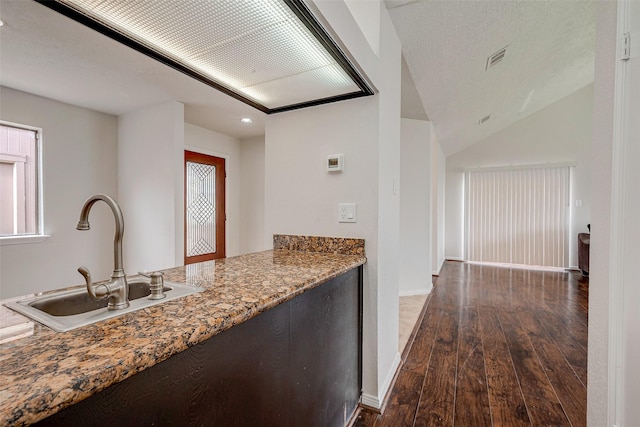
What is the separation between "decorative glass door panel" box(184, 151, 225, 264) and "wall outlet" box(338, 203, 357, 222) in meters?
2.83

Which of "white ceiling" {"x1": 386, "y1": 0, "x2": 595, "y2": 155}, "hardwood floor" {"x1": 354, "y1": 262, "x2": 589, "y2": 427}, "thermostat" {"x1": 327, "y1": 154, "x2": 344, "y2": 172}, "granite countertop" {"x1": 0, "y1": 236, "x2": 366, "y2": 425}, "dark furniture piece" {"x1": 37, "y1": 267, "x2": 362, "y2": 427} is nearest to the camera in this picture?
"granite countertop" {"x1": 0, "y1": 236, "x2": 366, "y2": 425}

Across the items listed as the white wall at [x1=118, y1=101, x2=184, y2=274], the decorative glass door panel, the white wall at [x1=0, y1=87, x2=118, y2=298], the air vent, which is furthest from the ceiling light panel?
the decorative glass door panel

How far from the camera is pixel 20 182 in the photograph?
9.17 feet

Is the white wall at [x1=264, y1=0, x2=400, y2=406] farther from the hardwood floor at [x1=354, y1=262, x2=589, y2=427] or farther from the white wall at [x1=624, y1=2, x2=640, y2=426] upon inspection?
the white wall at [x1=624, y1=2, x2=640, y2=426]

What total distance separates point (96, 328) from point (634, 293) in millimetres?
1641

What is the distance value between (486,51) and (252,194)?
3.54m

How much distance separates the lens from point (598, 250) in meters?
1.14

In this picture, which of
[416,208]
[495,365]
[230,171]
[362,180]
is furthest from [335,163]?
[230,171]

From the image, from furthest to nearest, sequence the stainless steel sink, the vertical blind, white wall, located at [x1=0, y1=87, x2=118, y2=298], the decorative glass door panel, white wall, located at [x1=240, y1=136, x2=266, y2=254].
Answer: the vertical blind
white wall, located at [x1=240, y1=136, x2=266, y2=254]
the decorative glass door panel
white wall, located at [x1=0, y1=87, x2=118, y2=298]
the stainless steel sink

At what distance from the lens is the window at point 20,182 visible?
2.71 meters

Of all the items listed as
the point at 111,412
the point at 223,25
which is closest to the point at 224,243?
the point at 223,25

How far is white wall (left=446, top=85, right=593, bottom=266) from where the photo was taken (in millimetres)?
5668

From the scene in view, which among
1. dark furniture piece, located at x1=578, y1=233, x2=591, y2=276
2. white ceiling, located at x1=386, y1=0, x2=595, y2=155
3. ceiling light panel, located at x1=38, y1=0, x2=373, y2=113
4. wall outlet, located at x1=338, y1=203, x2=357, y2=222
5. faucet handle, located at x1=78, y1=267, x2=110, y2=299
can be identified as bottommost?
dark furniture piece, located at x1=578, y1=233, x2=591, y2=276

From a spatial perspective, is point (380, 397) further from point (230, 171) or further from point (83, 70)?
point (230, 171)
